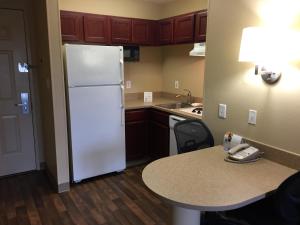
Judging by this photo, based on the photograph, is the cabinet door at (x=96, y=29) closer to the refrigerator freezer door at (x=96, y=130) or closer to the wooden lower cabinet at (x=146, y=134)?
the refrigerator freezer door at (x=96, y=130)

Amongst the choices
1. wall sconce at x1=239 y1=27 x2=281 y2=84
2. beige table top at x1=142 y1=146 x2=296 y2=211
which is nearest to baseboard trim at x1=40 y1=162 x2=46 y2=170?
beige table top at x1=142 y1=146 x2=296 y2=211

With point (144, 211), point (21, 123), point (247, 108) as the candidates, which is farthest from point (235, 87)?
point (21, 123)

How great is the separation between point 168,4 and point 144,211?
3.10 m

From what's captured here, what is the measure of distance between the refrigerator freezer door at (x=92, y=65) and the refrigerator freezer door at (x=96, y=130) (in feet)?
0.31

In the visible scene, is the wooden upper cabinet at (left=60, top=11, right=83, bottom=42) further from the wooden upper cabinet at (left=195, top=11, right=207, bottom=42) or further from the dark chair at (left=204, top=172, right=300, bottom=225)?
the dark chair at (left=204, top=172, right=300, bottom=225)

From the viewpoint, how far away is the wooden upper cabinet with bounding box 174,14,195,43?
3.30 m

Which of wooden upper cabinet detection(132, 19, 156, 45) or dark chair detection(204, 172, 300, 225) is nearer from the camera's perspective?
dark chair detection(204, 172, 300, 225)

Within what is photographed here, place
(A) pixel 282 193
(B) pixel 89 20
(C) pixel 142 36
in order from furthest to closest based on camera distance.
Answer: (C) pixel 142 36, (B) pixel 89 20, (A) pixel 282 193

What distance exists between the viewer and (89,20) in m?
3.38

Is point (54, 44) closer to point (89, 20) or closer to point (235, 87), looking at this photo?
point (89, 20)

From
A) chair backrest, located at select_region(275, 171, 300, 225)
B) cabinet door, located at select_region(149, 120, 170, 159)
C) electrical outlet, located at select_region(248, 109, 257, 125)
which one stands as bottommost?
cabinet door, located at select_region(149, 120, 170, 159)

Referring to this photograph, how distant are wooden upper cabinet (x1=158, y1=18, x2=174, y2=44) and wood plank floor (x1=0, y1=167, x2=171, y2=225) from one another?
6.64ft

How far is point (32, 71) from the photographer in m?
3.48

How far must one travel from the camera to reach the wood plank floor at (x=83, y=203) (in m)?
2.53
